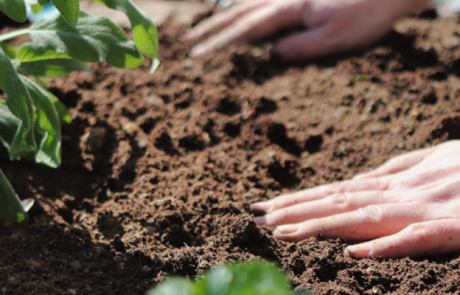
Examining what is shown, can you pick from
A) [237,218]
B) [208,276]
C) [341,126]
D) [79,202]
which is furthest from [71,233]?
[341,126]

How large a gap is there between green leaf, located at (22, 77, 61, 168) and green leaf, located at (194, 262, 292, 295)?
1.16m

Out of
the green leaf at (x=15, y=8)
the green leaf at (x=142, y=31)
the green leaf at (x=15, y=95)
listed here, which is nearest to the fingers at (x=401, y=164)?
the green leaf at (x=142, y=31)

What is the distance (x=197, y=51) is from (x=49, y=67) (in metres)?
1.53

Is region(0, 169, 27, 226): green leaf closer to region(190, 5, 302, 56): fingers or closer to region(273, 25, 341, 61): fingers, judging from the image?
region(190, 5, 302, 56): fingers

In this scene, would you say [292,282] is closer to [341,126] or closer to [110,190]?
[110,190]

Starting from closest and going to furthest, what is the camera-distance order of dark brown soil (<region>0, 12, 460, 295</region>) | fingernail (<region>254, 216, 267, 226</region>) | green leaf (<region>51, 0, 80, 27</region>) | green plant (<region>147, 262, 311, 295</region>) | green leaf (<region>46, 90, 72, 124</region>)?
1. green plant (<region>147, 262, 311, 295</region>)
2. green leaf (<region>51, 0, 80, 27</region>)
3. dark brown soil (<region>0, 12, 460, 295</region>)
4. fingernail (<region>254, 216, 267, 226</region>)
5. green leaf (<region>46, 90, 72, 124</region>)

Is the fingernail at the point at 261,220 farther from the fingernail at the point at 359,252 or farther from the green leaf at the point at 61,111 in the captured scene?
the green leaf at the point at 61,111

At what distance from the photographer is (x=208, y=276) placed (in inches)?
35.0

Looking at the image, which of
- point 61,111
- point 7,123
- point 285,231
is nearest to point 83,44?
point 7,123

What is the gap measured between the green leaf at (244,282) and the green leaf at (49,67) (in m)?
1.31

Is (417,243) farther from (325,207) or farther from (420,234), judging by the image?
(325,207)

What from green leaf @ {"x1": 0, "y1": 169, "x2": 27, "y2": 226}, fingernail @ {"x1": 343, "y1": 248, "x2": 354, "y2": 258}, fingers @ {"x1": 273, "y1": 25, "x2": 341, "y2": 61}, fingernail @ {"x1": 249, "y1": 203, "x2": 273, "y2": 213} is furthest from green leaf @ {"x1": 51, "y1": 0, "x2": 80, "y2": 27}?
fingers @ {"x1": 273, "y1": 25, "x2": 341, "y2": 61}

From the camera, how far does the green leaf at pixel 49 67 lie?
75.9 inches

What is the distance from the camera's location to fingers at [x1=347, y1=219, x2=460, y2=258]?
1.88 meters
